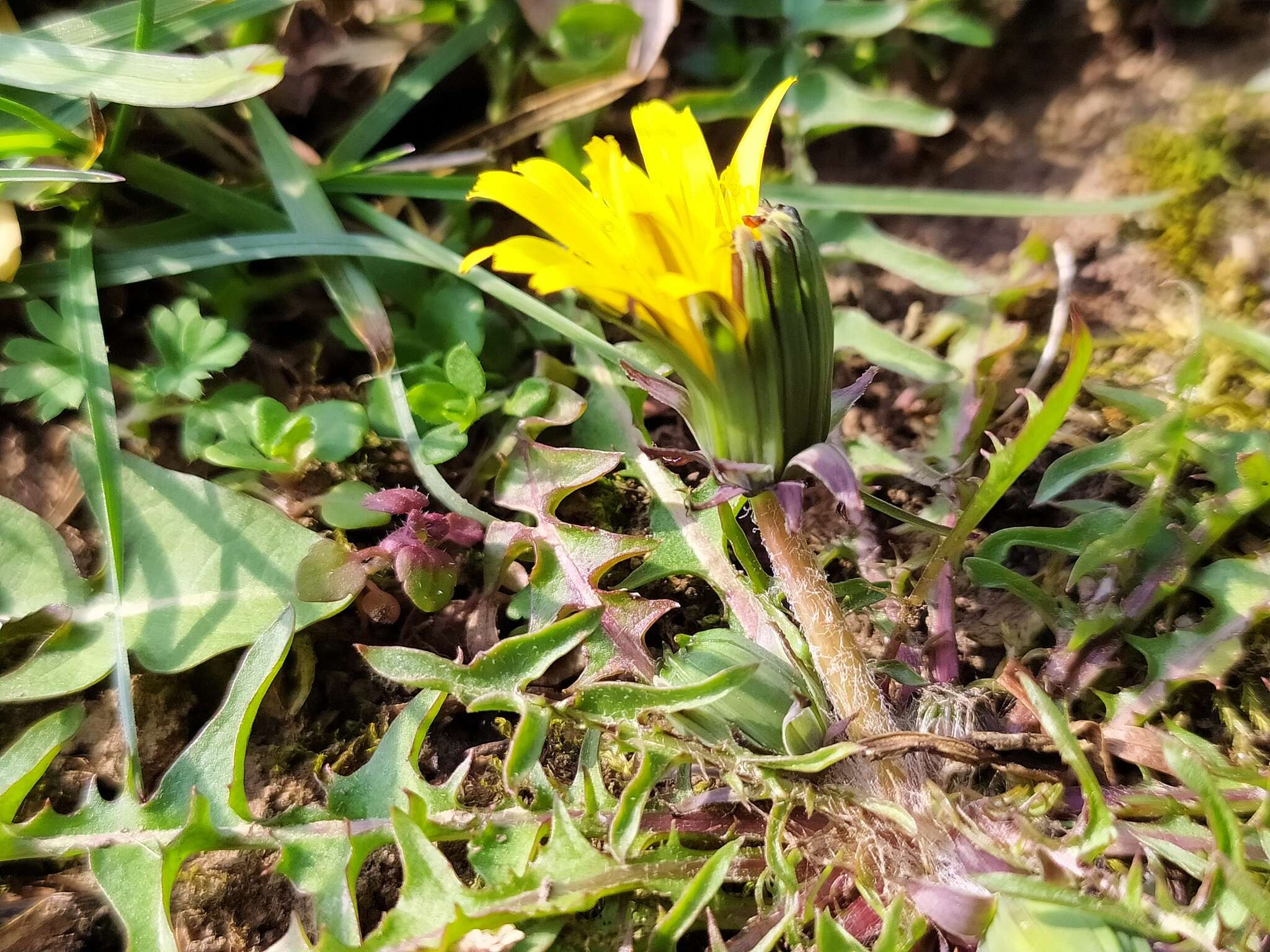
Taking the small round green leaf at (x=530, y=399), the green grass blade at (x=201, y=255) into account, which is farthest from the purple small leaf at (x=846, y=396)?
the green grass blade at (x=201, y=255)

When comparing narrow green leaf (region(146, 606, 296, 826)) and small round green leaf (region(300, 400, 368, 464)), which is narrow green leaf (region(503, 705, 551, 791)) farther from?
small round green leaf (region(300, 400, 368, 464))

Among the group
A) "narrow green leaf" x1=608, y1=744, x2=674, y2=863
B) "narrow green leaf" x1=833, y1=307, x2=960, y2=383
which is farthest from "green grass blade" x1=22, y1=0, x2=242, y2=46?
"narrow green leaf" x1=608, y1=744, x2=674, y2=863

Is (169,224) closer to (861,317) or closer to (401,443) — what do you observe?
(401,443)

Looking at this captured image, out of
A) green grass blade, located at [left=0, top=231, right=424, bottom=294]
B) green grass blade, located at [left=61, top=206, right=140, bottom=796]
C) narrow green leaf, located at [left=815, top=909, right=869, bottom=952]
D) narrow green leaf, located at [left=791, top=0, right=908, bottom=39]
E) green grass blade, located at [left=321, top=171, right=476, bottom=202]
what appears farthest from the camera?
narrow green leaf, located at [left=791, top=0, right=908, bottom=39]

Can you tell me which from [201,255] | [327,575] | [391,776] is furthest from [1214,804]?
[201,255]

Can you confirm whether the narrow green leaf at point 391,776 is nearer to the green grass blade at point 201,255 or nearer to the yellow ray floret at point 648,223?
the yellow ray floret at point 648,223

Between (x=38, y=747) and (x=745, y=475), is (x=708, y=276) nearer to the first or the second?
(x=745, y=475)

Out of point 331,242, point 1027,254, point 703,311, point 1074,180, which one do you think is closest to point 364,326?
point 331,242
